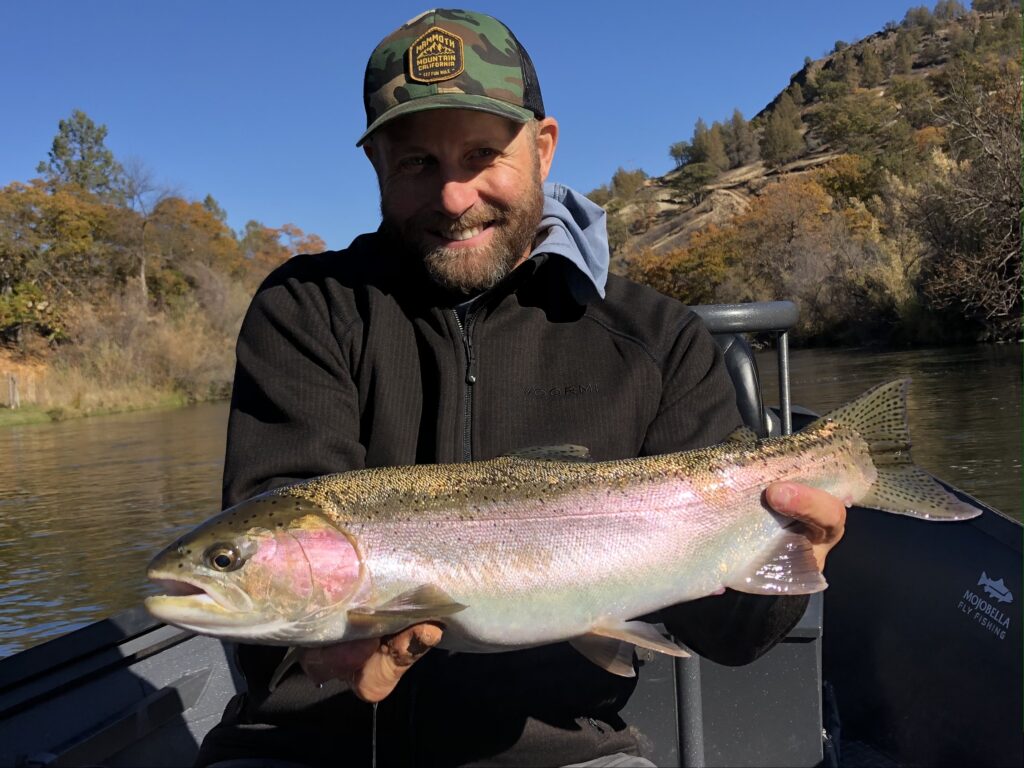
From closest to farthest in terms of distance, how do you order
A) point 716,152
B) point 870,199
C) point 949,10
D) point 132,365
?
point 132,365
point 870,199
point 716,152
point 949,10

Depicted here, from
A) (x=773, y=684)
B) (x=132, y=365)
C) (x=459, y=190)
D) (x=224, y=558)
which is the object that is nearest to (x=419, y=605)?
(x=224, y=558)

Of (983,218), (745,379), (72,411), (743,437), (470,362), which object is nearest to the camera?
(743,437)

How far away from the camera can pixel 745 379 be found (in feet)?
14.7

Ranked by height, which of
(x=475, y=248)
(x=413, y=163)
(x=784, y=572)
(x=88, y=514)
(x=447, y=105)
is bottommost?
(x=88, y=514)

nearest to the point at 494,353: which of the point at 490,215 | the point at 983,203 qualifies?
the point at 490,215

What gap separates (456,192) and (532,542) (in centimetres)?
122

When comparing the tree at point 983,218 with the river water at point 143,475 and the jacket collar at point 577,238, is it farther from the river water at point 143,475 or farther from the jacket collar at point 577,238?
the jacket collar at point 577,238

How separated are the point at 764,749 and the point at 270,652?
7.11ft

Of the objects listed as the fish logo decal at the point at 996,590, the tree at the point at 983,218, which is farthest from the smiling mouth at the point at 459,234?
the tree at the point at 983,218

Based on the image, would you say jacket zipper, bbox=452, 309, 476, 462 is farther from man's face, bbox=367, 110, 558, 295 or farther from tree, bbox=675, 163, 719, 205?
tree, bbox=675, 163, 719, 205

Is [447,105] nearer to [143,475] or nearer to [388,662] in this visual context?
[388,662]

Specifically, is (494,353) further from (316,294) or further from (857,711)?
(857,711)

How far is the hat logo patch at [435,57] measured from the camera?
9.18 ft

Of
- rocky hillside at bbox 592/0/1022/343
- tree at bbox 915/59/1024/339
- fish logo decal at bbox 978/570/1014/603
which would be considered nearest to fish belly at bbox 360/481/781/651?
fish logo decal at bbox 978/570/1014/603
